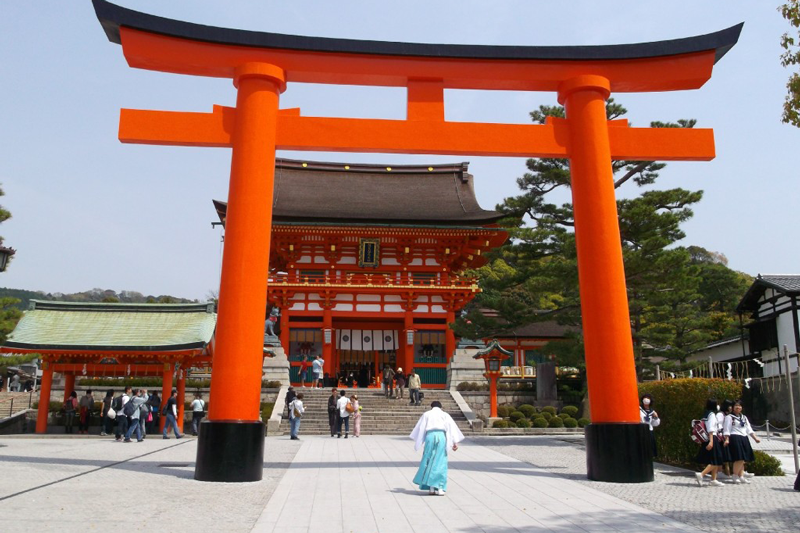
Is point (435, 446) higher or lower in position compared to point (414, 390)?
lower

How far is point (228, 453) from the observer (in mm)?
8586

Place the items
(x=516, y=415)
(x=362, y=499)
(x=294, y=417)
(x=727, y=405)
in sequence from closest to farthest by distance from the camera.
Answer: (x=362, y=499) → (x=727, y=405) → (x=294, y=417) → (x=516, y=415)

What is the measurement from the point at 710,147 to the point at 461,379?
51.3ft

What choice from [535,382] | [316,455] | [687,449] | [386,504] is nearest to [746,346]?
[535,382]

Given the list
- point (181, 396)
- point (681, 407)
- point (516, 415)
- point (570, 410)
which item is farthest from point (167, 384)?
point (681, 407)

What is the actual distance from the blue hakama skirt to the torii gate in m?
2.48

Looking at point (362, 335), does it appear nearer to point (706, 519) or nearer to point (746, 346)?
point (746, 346)

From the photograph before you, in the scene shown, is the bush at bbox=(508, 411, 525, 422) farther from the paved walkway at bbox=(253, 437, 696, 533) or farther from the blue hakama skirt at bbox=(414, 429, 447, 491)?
the blue hakama skirt at bbox=(414, 429, 447, 491)

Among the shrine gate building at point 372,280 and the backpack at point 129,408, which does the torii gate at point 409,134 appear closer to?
the backpack at point 129,408

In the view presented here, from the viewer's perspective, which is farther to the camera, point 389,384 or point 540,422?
point 389,384

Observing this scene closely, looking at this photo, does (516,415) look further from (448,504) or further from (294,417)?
(448,504)

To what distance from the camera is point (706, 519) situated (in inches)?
257

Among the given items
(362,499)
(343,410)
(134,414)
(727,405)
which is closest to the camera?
(362,499)

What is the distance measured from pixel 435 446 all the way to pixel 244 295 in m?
3.59
